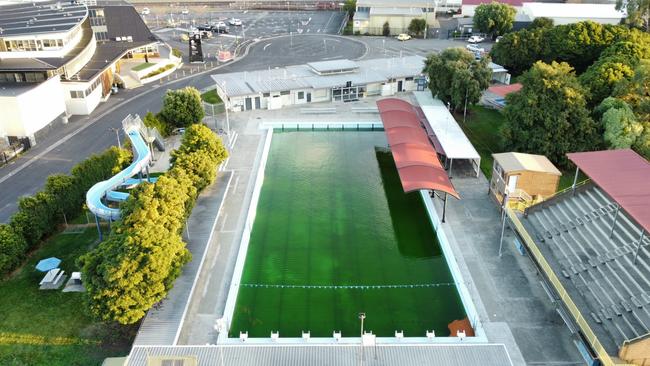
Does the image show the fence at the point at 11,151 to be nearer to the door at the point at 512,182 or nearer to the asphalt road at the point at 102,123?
the asphalt road at the point at 102,123

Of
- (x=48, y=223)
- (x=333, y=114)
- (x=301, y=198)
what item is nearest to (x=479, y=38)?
(x=333, y=114)

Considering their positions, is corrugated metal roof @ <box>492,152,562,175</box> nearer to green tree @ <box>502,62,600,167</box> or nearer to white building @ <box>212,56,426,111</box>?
green tree @ <box>502,62,600,167</box>

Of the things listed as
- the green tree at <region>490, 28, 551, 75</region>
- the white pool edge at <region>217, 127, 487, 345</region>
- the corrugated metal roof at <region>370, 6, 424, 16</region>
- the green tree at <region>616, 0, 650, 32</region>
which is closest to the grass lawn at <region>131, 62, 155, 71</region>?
the white pool edge at <region>217, 127, 487, 345</region>

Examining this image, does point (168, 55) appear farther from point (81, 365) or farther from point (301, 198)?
point (81, 365)

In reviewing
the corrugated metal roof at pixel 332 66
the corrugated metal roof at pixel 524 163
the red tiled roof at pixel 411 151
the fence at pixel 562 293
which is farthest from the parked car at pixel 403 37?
the fence at pixel 562 293

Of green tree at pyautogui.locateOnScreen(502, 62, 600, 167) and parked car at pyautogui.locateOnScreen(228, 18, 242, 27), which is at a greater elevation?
parked car at pyautogui.locateOnScreen(228, 18, 242, 27)

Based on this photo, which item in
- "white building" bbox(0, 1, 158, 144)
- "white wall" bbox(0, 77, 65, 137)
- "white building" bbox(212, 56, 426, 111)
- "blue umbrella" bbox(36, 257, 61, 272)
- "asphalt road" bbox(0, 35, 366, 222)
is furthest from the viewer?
"white building" bbox(212, 56, 426, 111)

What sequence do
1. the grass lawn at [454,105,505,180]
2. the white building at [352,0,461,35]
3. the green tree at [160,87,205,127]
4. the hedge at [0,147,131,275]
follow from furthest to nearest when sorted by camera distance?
the white building at [352,0,461,35]
the green tree at [160,87,205,127]
the grass lawn at [454,105,505,180]
the hedge at [0,147,131,275]
